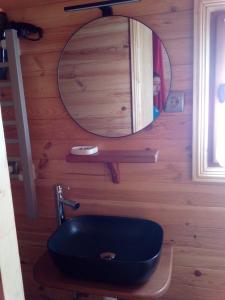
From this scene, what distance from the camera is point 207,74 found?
1.28 metres

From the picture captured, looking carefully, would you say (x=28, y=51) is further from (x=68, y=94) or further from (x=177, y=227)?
(x=177, y=227)

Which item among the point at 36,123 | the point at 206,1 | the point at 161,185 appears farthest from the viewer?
the point at 36,123

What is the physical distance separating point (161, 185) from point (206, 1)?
0.90 metres

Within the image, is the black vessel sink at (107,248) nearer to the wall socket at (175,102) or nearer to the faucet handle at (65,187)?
the faucet handle at (65,187)

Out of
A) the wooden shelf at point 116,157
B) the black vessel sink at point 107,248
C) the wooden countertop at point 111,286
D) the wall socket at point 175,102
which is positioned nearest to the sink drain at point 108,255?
the black vessel sink at point 107,248

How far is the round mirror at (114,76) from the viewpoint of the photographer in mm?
1330

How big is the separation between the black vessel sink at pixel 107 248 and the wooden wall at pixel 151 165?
0.09 m

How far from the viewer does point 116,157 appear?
4.48ft

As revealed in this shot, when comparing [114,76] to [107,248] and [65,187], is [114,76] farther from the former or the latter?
[107,248]

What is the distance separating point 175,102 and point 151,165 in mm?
351

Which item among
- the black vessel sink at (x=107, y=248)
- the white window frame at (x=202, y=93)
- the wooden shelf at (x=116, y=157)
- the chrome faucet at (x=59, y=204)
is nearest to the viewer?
the black vessel sink at (x=107, y=248)

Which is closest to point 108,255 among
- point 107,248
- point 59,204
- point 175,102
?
point 107,248

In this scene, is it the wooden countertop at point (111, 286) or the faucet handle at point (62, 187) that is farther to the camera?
the faucet handle at point (62, 187)

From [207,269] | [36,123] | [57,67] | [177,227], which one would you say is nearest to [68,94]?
[57,67]
